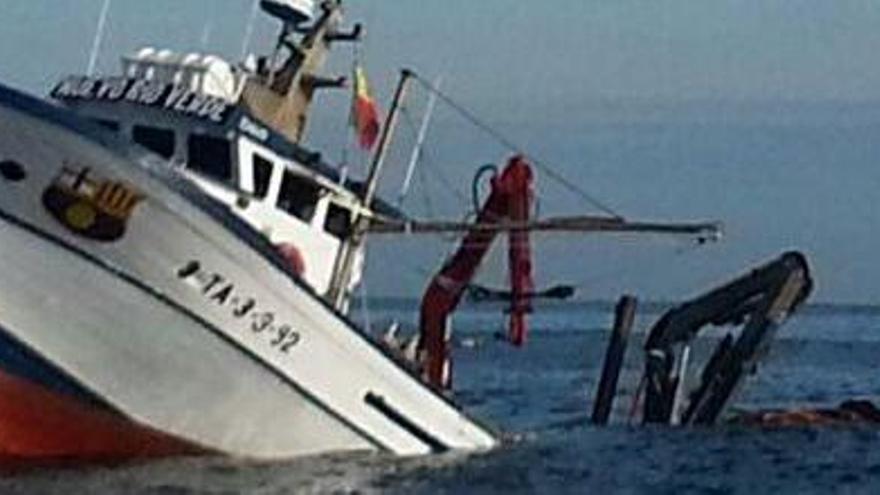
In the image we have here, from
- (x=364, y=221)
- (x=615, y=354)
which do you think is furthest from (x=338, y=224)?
(x=615, y=354)

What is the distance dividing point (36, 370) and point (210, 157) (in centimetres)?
337

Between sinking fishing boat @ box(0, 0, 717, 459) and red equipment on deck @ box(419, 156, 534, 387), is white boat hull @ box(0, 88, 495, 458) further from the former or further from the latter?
red equipment on deck @ box(419, 156, 534, 387)

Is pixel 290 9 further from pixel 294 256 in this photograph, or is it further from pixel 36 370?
pixel 36 370

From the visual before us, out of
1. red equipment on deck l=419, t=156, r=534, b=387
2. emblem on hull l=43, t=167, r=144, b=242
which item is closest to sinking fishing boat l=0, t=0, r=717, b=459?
emblem on hull l=43, t=167, r=144, b=242

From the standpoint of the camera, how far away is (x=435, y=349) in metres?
39.3

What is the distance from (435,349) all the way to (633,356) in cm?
4830

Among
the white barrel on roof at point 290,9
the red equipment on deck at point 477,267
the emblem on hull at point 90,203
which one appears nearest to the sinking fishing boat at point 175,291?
the emblem on hull at point 90,203

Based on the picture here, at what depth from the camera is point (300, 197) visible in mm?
35062

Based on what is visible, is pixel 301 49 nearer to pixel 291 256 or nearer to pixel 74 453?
pixel 291 256

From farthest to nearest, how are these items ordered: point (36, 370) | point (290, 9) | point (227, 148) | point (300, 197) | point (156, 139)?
point (290, 9), point (300, 197), point (156, 139), point (227, 148), point (36, 370)

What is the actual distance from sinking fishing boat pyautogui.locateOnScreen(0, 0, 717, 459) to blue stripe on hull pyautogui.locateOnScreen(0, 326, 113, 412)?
22 mm

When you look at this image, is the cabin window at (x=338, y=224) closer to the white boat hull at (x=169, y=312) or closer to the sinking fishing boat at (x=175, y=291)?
the sinking fishing boat at (x=175, y=291)

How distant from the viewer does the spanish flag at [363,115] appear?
120 feet

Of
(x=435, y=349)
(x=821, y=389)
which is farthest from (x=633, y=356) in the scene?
(x=435, y=349)
